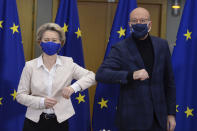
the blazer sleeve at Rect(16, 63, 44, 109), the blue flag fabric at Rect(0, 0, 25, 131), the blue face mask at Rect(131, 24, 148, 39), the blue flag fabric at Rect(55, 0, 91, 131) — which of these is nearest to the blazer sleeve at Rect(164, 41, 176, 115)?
the blue face mask at Rect(131, 24, 148, 39)

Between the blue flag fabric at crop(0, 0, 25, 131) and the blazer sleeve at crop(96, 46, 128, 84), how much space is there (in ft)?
3.95

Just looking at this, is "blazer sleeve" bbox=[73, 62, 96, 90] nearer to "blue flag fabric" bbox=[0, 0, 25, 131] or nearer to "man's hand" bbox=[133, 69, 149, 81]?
"man's hand" bbox=[133, 69, 149, 81]

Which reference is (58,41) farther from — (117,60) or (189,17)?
(189,17)

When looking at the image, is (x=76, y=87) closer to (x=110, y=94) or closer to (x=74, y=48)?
(x=110, y=94)

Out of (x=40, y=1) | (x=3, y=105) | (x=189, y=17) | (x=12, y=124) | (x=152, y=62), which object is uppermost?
(x=40, y=1)

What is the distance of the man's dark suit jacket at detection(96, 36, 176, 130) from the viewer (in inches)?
75.6

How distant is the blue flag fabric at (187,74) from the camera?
2807mm

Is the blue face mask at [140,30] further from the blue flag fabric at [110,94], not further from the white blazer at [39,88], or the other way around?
the blue flag fabric at [110,94]

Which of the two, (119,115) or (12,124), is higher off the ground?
(119,115)

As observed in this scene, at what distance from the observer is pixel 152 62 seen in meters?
1.99

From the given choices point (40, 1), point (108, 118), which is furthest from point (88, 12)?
point (108, 118)

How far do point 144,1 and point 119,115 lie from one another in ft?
7.33

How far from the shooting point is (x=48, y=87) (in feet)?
6.71

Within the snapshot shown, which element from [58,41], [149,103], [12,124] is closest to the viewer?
[149,103]
